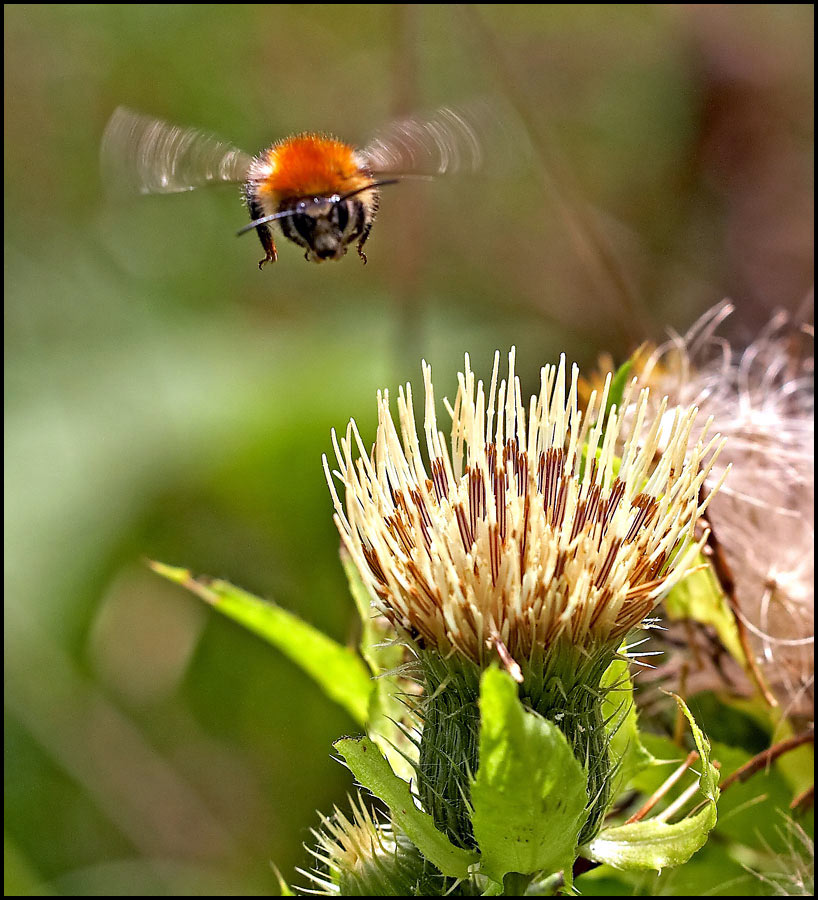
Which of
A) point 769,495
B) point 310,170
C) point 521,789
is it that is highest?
point 310,170

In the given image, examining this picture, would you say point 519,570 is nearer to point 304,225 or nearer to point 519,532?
point 519,532

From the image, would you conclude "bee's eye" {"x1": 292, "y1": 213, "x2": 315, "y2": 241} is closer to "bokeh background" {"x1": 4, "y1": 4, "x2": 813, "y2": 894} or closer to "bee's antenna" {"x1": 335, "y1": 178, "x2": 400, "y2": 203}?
"bee's antenna" {"x1": 335, "y1": 178, "x2": 400, "y2": 203}

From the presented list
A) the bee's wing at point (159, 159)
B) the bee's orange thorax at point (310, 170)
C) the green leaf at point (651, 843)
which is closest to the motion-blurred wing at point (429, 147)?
the bee's orange thorax at point (310, 170)

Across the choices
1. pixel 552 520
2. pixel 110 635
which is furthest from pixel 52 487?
pixel 552 520

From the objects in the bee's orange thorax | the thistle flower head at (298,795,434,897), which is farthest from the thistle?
the bee's orange thorax

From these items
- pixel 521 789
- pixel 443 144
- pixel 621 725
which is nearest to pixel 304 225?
pixel 443 144

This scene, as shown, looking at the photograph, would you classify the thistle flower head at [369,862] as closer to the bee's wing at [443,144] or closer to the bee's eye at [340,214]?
the bee's eye at [340,214]
